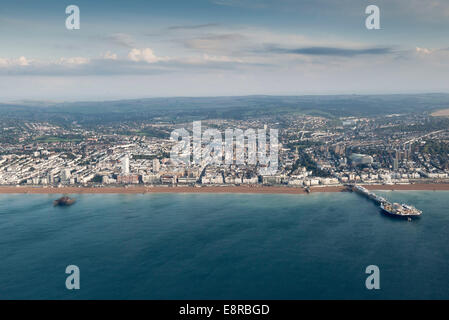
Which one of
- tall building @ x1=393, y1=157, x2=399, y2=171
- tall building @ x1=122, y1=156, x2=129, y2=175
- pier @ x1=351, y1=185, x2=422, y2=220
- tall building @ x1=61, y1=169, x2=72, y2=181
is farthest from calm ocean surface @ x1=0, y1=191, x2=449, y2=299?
tall building @ x1=122, y1=156, x2=129, y2=175

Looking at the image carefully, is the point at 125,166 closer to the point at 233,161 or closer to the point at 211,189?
the point at 211,189

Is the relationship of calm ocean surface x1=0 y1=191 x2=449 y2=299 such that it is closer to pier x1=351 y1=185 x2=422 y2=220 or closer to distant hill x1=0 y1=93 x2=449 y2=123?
pier x1=351 y1=185 x2=422 y2=220

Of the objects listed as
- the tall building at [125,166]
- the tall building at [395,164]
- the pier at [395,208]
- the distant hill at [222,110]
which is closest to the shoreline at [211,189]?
the tall building at [125,166]

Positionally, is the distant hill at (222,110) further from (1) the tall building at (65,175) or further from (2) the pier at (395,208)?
(2) the pier at (395,208)

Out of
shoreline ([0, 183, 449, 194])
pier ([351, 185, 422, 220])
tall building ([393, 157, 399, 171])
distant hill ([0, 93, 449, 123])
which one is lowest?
pier ([351, 185, 422, 220])
